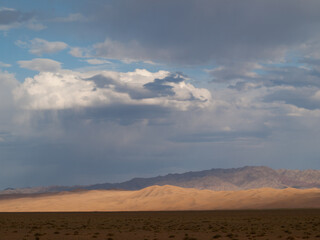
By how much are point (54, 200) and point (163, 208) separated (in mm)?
47353

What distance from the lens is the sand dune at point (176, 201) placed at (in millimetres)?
116812

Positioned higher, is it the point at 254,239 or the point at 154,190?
the point at 154,190

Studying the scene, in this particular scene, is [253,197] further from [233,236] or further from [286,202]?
[233,236]

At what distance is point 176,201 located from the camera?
131 meters

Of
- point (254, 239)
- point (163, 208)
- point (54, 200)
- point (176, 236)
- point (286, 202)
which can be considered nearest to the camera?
point (254, 239)

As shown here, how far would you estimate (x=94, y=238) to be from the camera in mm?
35219

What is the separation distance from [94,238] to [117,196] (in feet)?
388

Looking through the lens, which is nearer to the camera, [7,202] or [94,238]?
[94,238]

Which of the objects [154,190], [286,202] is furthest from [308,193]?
[154,190]

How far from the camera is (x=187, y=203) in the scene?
128375 millimetres

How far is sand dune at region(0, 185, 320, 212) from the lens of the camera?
116812mm

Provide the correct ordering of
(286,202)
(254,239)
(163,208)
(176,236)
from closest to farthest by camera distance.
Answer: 1. (254,239)
2. (176,236)
3. (286,202)
4. (163,208)

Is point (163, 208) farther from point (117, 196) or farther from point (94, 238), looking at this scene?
point (94, 238)

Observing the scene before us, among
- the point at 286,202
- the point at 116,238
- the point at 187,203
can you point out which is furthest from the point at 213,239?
the point at 187,203
